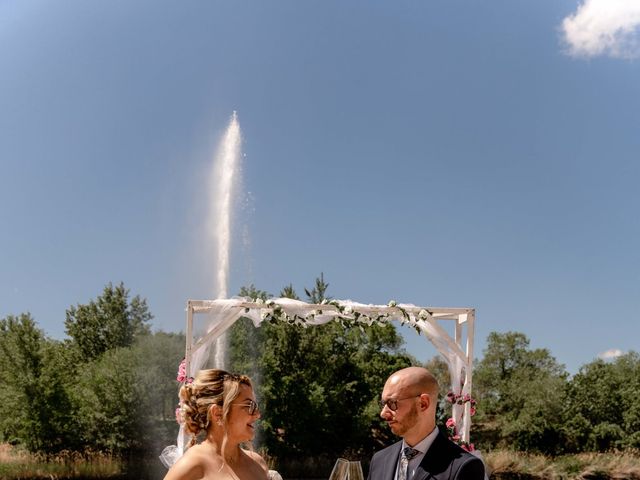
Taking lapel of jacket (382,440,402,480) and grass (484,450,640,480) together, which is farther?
grass (484,450,640,480)

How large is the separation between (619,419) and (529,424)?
433cm

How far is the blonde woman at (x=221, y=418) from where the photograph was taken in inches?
98.7

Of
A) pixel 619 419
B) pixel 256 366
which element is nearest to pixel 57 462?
pixel 256 366

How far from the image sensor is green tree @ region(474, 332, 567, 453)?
2980 cm

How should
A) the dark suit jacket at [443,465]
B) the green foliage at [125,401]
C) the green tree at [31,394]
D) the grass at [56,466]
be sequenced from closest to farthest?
the dark suit jacket at [443,465] → the grass at [56,466] → the green tree at [31,394] → the green foliage at [125,401]

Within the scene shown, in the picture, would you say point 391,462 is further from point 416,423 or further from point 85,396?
point 85,396

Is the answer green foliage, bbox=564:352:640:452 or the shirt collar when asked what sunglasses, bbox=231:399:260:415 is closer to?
the shirt collar

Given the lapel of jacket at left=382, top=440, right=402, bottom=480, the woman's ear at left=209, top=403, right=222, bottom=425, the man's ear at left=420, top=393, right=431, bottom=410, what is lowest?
the lapel of jacket at left=382, top=440, right=402, bottom=480

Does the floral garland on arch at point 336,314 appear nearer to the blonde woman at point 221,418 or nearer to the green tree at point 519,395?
the blonde woman at point 221,418

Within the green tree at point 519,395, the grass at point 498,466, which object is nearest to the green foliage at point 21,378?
the grass at point 498,466

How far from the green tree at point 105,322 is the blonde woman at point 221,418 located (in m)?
31.4

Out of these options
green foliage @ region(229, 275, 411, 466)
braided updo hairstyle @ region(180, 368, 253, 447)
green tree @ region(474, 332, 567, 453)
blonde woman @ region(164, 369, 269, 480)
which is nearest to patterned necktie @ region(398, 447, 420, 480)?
blonde woman @ region(164, 369, 269, 480)

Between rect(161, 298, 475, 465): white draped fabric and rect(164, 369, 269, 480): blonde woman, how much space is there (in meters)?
7.48

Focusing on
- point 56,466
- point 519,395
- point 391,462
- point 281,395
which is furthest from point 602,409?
point 391,462
